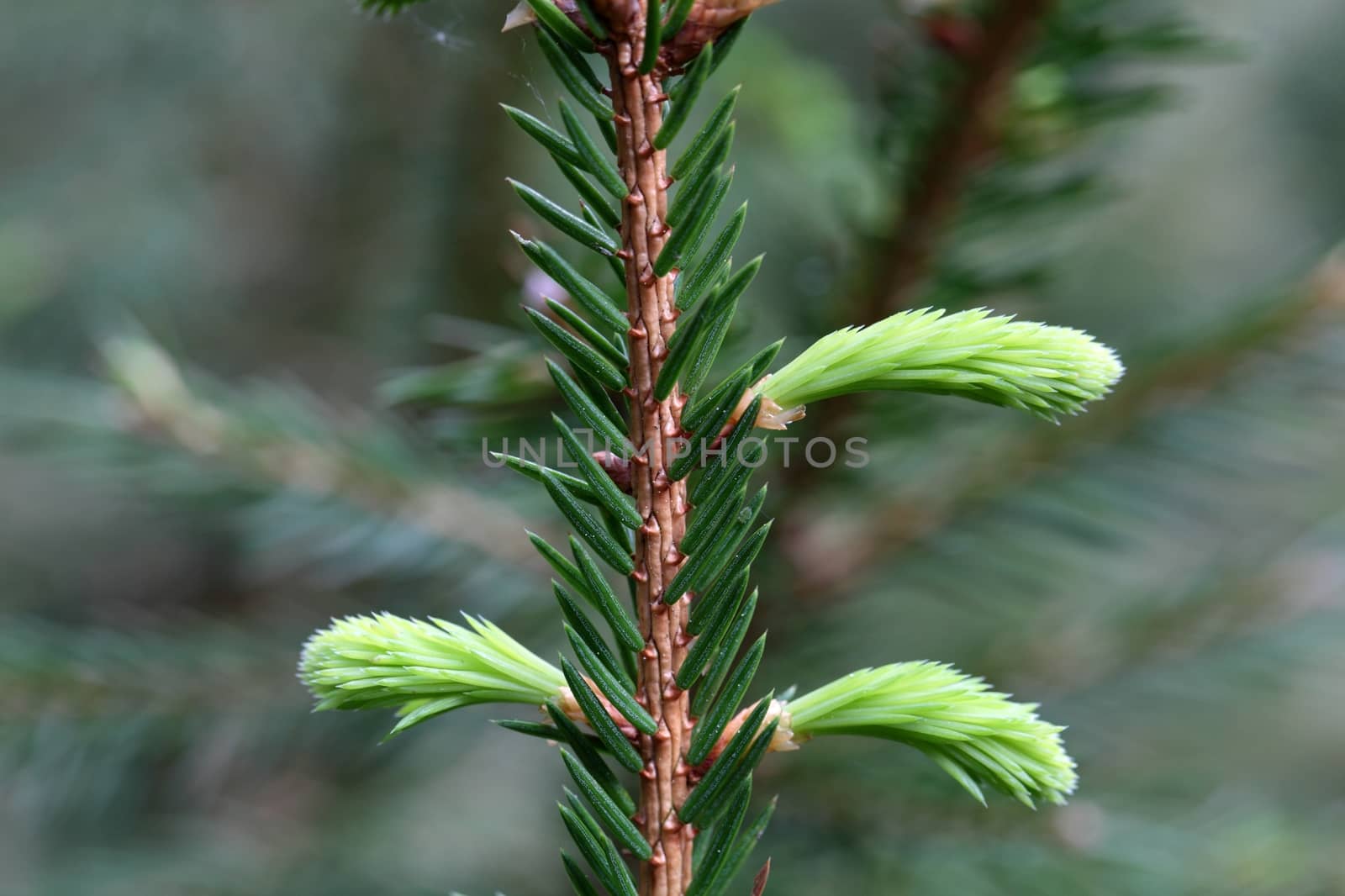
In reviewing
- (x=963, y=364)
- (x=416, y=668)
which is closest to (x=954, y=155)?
→ (x=963, y=364)

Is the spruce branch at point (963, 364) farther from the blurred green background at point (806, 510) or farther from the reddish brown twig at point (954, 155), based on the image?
the reddish brown twig at point (954, 155)

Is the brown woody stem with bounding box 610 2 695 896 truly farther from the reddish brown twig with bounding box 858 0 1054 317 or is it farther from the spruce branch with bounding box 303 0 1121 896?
the reddish brown twig with bounding box 858 0 1054 317

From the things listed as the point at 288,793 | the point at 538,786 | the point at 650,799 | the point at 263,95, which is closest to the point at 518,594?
the point at 650,799

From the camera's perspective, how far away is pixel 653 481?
→ 1.09 ft

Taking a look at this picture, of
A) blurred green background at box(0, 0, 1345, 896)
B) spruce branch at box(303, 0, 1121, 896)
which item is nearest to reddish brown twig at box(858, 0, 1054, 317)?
blurred green background at box(0, 0, 1345, 896)

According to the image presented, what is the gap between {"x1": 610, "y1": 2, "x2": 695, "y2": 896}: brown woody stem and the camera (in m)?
0.32

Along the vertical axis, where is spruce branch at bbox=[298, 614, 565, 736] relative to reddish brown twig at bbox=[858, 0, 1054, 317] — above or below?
below

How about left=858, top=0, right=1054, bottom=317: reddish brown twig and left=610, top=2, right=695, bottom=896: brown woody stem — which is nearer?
left=610, top=2, right=695, bottom=896: brown woody stem

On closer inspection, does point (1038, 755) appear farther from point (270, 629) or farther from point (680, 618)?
point (270, 629)

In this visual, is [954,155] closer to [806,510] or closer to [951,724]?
[806,510]

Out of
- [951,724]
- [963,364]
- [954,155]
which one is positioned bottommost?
[951,724]

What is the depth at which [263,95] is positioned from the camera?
1.96 meters

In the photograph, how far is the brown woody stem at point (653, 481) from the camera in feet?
1.06

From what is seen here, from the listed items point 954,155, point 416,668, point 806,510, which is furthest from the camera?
point 806,510
